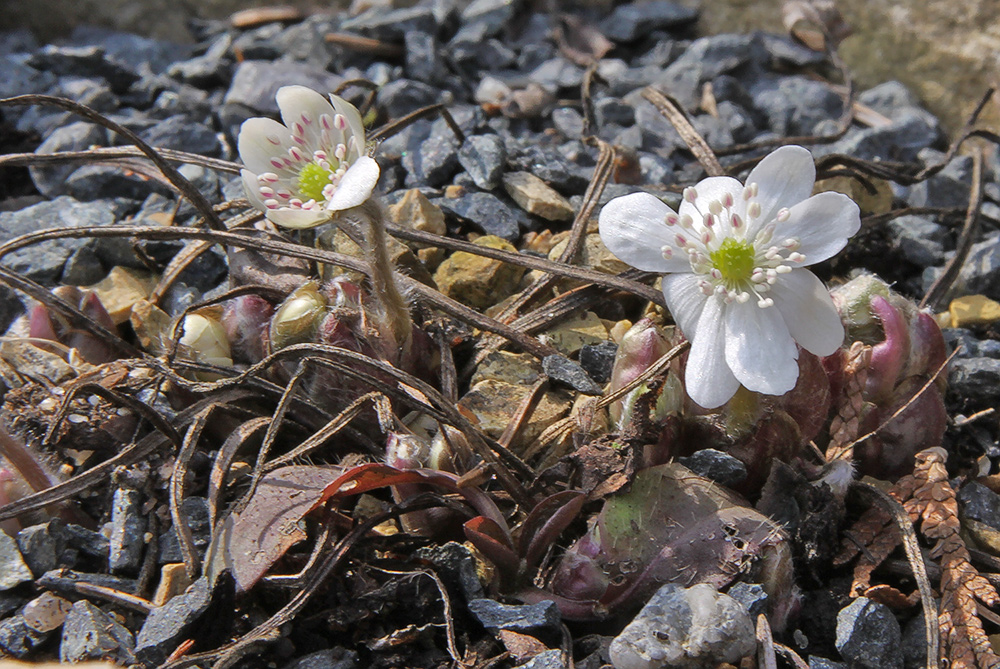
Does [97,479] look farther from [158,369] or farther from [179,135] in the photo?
[179,135]

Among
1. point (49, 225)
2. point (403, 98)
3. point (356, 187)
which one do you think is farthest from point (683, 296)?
point (49, 225)

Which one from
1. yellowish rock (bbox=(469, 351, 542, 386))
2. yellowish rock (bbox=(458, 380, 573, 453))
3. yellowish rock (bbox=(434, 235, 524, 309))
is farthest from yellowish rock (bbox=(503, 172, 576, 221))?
yellowish rock (bbox=(458, 380, 573, 453))

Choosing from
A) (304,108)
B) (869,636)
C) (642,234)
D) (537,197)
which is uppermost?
(304,108)

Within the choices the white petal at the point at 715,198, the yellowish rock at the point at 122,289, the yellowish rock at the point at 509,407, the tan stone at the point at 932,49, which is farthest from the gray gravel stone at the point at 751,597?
the tan stone at the point at 932,49

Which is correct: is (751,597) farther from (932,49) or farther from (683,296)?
(932,49)

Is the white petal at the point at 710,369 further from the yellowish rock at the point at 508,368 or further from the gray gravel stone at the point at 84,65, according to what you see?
the gray gravel stone at the point at 84,65

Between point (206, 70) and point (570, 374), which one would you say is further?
point (206, 70)
